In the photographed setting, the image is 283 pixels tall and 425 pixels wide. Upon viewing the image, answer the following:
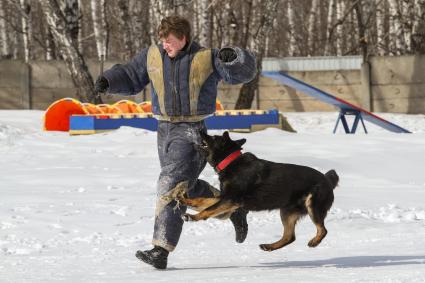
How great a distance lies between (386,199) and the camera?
9.21m

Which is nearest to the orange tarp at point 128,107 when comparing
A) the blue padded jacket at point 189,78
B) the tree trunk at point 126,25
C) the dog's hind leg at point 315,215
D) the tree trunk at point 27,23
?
the tree trunk at point 27,23

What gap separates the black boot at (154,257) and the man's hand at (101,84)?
1.13 metres

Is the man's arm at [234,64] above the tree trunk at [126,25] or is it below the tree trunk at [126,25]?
below

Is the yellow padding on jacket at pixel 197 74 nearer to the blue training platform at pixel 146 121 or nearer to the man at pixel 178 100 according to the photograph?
the man at pixel 178 100

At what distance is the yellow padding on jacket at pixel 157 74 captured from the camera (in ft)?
19.6

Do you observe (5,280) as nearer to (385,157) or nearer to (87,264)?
(87,264)

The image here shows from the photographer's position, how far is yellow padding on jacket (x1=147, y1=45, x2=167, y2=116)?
5961 millimetres

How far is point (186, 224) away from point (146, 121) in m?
7.49

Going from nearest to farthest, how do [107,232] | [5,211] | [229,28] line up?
[107,232] < [5,211] < [229,28]

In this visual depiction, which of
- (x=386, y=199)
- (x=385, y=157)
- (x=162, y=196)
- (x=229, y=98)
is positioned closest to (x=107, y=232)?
(x=162, y=196)

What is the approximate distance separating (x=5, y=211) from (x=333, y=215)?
301cm

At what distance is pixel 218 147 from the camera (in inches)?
224

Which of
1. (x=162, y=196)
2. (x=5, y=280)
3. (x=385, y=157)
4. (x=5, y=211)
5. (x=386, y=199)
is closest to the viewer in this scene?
(x=5, y=280)

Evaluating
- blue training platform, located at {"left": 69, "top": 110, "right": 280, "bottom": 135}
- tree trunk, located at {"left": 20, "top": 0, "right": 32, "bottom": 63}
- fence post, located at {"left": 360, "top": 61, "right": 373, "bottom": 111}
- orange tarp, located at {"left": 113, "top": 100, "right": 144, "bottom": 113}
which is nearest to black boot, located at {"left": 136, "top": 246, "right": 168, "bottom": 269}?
blue training platform, located at {"left": 69, "top": 110, "right": 280, "bottom": 135}
